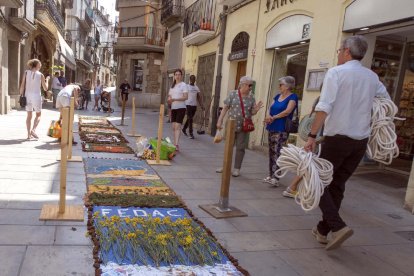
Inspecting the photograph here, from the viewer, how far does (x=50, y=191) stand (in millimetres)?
4551

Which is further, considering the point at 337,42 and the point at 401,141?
the point at 401,141

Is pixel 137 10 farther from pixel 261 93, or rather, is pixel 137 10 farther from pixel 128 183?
pixel 128 183

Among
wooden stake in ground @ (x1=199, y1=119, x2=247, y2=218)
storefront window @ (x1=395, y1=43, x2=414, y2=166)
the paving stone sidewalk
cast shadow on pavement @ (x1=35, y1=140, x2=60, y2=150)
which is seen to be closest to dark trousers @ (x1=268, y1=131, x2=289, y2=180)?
the paving stone sidewalk

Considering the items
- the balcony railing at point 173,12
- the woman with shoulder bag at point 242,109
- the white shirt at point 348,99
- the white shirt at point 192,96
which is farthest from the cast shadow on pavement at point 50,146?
the balcony railing at point 173,12

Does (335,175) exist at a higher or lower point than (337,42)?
lower

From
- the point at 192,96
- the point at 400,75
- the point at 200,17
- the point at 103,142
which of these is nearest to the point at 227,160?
the point at 103,142

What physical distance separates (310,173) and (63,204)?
8.01ft

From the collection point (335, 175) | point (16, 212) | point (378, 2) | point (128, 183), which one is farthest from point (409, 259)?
point (378, 2)

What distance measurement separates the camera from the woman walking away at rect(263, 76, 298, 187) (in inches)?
220

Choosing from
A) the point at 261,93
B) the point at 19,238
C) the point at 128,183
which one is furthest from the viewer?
the point at 261,93

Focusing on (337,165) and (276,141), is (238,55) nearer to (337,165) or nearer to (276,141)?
(276,141)

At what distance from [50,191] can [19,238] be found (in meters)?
1.40

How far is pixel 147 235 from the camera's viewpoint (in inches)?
133

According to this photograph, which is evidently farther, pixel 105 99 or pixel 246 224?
pixel 105 99
